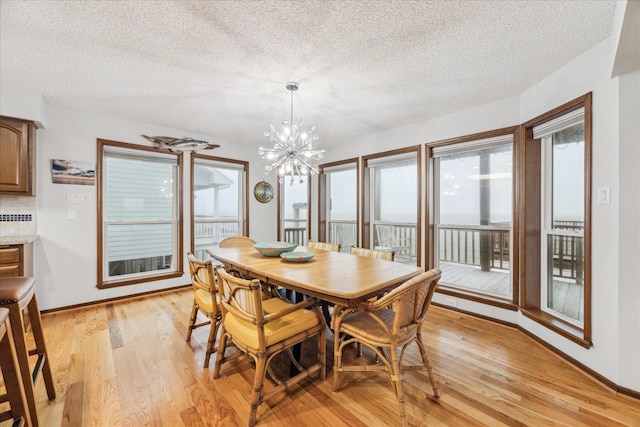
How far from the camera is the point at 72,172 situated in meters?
3.28

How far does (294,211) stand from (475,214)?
10.9ft

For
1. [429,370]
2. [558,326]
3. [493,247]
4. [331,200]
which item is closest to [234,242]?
[331,200]

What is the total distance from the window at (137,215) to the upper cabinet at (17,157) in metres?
0.66

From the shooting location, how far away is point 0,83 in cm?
259

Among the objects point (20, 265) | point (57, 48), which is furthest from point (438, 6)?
point (20, 265)

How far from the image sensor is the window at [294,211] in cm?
534

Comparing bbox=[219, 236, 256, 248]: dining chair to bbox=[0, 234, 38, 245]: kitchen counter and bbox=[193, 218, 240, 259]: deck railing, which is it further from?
bbox=[0, 234, 38, 245]: kitchen counter

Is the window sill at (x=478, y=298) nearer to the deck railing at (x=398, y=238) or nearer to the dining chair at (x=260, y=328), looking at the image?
the deck railing at (x=398, y=238)

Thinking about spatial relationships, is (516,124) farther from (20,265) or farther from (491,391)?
(20,265)

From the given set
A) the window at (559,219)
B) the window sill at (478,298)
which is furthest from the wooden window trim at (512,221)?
the window at (559,219)

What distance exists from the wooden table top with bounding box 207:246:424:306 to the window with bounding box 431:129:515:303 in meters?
1.63

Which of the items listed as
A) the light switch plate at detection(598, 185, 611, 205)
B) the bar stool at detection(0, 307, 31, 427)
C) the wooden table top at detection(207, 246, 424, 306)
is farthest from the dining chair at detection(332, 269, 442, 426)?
the bar stool at detection(0, 307, 31, 427)

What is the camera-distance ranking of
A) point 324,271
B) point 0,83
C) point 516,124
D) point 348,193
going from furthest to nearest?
point 348,193
point 516,124
point 0,83
point 324,271

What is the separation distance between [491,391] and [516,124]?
2.51 metres
